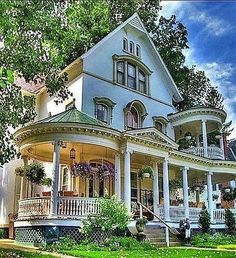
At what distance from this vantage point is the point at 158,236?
1488 cm

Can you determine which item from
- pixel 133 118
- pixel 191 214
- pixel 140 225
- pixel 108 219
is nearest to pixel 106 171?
pixel 140 225

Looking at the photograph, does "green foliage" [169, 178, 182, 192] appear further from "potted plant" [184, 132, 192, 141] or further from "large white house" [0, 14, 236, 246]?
"potted plant" [184, 132, 192, 141]

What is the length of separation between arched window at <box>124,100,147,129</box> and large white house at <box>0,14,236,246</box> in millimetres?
54

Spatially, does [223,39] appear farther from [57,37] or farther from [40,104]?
[40,104]

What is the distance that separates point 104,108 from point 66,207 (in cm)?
639

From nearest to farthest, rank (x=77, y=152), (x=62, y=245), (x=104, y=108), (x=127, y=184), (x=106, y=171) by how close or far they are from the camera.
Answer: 1. (x=62, y=245)
2. (x=127, y=184)
3. (x=106, y=171)
4. (x=77, y=152)
5. (x=104, y=108)

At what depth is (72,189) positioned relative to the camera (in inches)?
692

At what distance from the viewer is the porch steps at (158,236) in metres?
14.5

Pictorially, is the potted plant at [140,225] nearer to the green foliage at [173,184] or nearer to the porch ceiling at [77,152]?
the porch ceiling at [77,152]

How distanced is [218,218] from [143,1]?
17.9m

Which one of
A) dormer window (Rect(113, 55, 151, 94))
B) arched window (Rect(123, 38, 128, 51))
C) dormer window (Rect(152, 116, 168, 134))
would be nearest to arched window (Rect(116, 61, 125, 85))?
dormer window (Rect(113, 55, 151, 94))

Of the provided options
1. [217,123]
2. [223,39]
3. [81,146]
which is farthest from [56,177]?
[217,123]

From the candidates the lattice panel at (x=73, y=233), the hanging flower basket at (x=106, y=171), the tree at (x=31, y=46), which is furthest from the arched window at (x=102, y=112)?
the lattice panel at (x=73, y=233)

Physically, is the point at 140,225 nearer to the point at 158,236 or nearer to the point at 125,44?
the point at 158,236
